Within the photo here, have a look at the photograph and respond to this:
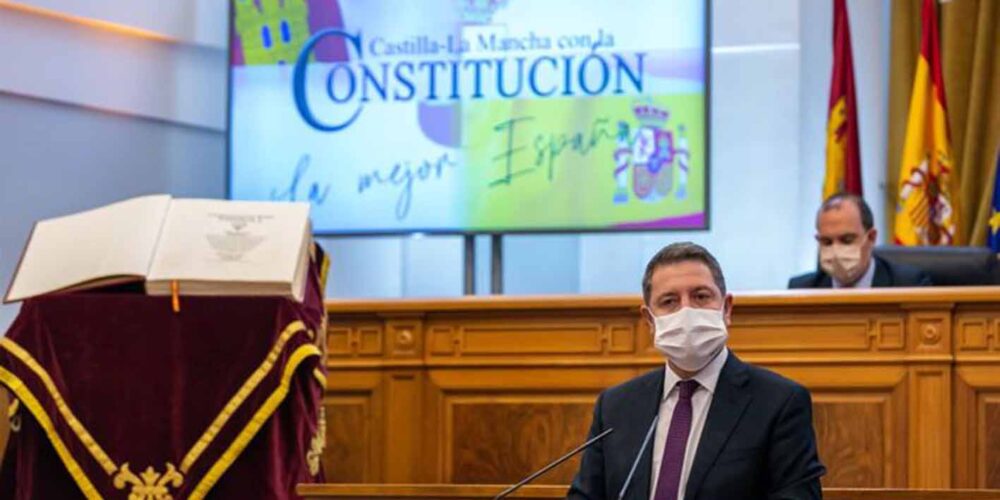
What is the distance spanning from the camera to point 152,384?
4.69 meters

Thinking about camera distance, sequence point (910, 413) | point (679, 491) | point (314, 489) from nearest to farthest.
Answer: point (679, 491), point (314, 489), point (910, 413)

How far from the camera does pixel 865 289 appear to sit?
5738 millimetres

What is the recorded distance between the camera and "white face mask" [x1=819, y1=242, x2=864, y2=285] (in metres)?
6.22

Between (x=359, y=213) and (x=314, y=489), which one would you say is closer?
(x=314, y=489)

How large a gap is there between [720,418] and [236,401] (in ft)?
5.84

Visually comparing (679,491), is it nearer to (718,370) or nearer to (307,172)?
(718,370)

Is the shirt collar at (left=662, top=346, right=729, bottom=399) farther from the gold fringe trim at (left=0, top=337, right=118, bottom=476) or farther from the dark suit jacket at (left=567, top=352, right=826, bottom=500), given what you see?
the gold fringe trim at (left=0, top=337, right=118, bottom=476)

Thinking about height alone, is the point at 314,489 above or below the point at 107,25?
below

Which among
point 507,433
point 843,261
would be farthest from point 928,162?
point 507,433

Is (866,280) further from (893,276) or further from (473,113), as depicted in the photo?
(473,113)

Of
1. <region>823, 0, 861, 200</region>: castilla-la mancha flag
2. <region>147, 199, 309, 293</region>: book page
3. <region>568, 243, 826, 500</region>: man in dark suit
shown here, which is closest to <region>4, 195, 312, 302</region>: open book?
<region>147, 199, 309, 293</region>: book page

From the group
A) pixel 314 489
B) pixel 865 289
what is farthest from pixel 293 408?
pixel 865 289

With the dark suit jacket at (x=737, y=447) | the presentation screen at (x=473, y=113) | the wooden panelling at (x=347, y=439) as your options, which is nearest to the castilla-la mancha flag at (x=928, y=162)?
the presentation screen at (x=473, y=113)

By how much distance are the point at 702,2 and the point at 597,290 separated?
150 cm
